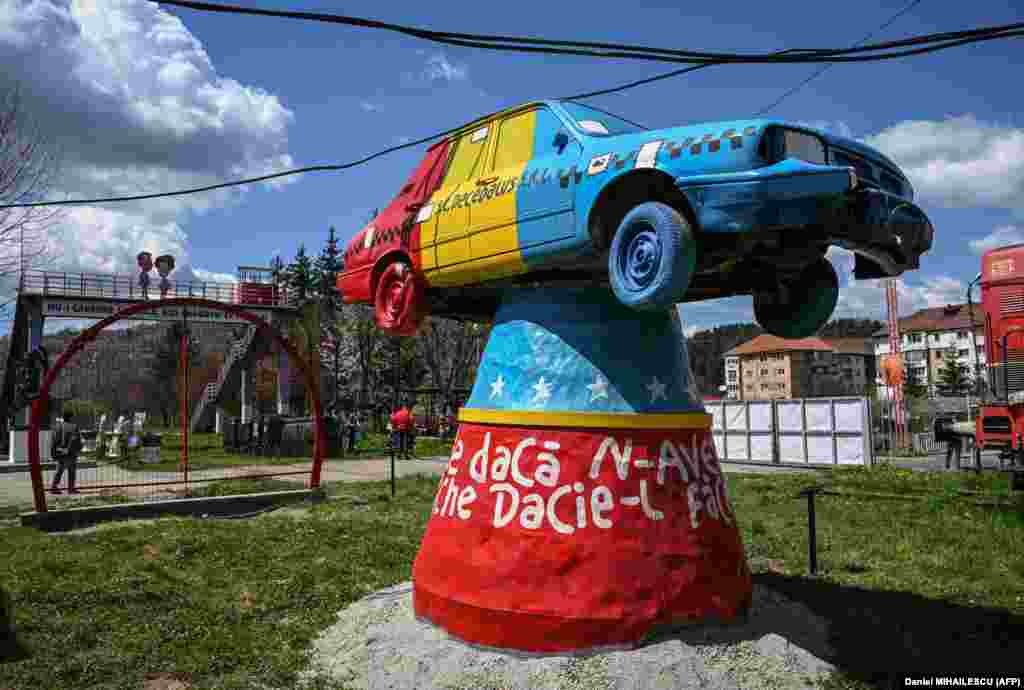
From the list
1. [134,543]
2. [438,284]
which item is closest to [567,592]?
[438,284]

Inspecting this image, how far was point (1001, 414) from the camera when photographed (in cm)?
1766

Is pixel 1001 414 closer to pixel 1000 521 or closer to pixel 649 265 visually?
pixel 1000 521

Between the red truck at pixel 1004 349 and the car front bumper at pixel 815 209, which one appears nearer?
the car front bumper at pixel 815 209

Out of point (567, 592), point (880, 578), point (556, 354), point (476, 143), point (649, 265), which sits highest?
point (476, 143)

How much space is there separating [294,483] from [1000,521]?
44.8ft

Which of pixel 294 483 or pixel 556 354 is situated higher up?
pixel 556 354

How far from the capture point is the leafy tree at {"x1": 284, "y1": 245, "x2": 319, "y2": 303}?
6669 cm

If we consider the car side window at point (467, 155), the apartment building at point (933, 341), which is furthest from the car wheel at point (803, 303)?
the apartment building at point (933, 341)

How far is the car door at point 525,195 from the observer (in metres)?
6.20

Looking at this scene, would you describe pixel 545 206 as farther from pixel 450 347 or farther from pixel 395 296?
pixel 450 347

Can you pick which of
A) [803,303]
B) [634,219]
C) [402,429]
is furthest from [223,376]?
[634,219]

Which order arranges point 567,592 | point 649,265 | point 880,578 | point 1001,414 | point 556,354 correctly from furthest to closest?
point 1001,414 → point 880,578 → point 556,354 → point 567,592 → point 649,265

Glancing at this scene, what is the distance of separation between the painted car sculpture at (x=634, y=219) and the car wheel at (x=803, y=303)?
11 millimetres

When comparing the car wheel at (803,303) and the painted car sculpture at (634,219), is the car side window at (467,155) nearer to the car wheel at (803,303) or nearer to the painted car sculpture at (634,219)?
the painted car sculpture at (634,219)
